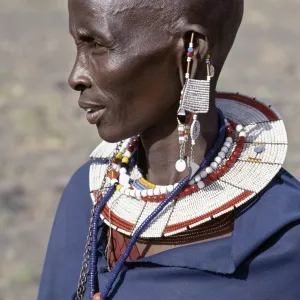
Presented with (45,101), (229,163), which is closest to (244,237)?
(229,163)

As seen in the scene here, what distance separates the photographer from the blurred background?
216 inches

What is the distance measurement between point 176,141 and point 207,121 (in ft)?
0.40

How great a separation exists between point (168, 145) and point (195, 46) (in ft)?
1.26

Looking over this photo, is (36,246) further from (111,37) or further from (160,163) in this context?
(111,37)

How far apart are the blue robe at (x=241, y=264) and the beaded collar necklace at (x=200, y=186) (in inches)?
2.5

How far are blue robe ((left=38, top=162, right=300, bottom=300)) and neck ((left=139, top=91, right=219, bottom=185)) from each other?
9.7 inches

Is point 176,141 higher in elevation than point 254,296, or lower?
higher

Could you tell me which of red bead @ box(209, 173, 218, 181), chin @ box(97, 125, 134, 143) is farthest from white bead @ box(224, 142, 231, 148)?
chin @ box(97, 125, 134, 143)

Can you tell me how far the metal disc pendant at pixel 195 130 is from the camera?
217cm

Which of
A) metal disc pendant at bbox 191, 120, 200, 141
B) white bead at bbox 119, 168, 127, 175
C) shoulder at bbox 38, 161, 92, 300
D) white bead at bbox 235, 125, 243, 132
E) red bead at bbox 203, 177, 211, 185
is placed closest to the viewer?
metal disc pendant at bbox 191, 120, 200, 141

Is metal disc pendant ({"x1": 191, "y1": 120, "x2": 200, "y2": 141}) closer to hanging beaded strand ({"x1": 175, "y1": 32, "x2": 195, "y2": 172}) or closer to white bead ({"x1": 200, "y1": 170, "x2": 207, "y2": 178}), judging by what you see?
hanging beaded strand ({"x1": 175, "y1": 32, "x2": 195, "y2": 172})

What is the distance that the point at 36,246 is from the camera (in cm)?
534

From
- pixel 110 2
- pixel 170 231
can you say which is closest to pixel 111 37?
pixel 110 2

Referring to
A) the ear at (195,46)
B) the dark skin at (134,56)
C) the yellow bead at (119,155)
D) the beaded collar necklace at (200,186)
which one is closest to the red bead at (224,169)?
the beaded collar necklace at (200,186)
